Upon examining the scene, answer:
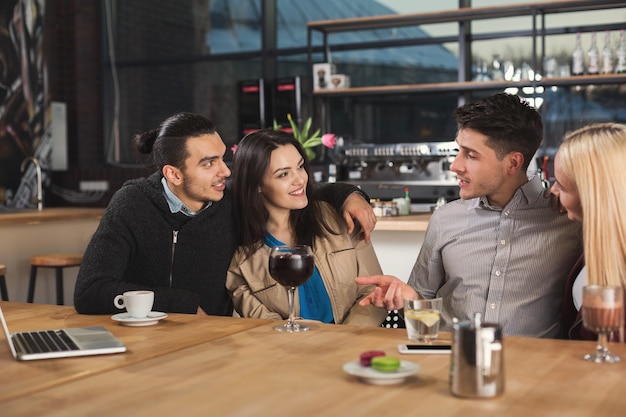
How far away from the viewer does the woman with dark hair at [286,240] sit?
2.69 m

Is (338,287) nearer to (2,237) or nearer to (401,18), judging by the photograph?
(2,237)

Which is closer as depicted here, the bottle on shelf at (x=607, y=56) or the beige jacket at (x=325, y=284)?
the beige jacket at (x=325, y=284)

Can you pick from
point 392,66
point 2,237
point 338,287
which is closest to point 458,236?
point 338,287

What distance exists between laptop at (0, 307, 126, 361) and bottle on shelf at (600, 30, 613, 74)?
17.7 ft

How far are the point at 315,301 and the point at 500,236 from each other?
2.00 ft

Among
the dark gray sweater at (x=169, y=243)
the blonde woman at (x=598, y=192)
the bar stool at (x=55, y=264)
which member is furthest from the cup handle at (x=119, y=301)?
the bar stool at (x=55, y=264)

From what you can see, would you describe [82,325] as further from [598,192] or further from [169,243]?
[598,192]

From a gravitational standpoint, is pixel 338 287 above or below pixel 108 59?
below

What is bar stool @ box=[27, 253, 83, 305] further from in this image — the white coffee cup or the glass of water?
the glass of water

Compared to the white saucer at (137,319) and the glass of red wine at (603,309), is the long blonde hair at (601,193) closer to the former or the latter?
the glass of red wine at (603,309)

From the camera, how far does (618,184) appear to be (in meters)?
1.94

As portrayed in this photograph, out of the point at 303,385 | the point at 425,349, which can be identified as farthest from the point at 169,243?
the point at 303,385

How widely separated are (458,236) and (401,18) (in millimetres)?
4821

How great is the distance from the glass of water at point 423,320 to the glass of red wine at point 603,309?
12.9 inches
